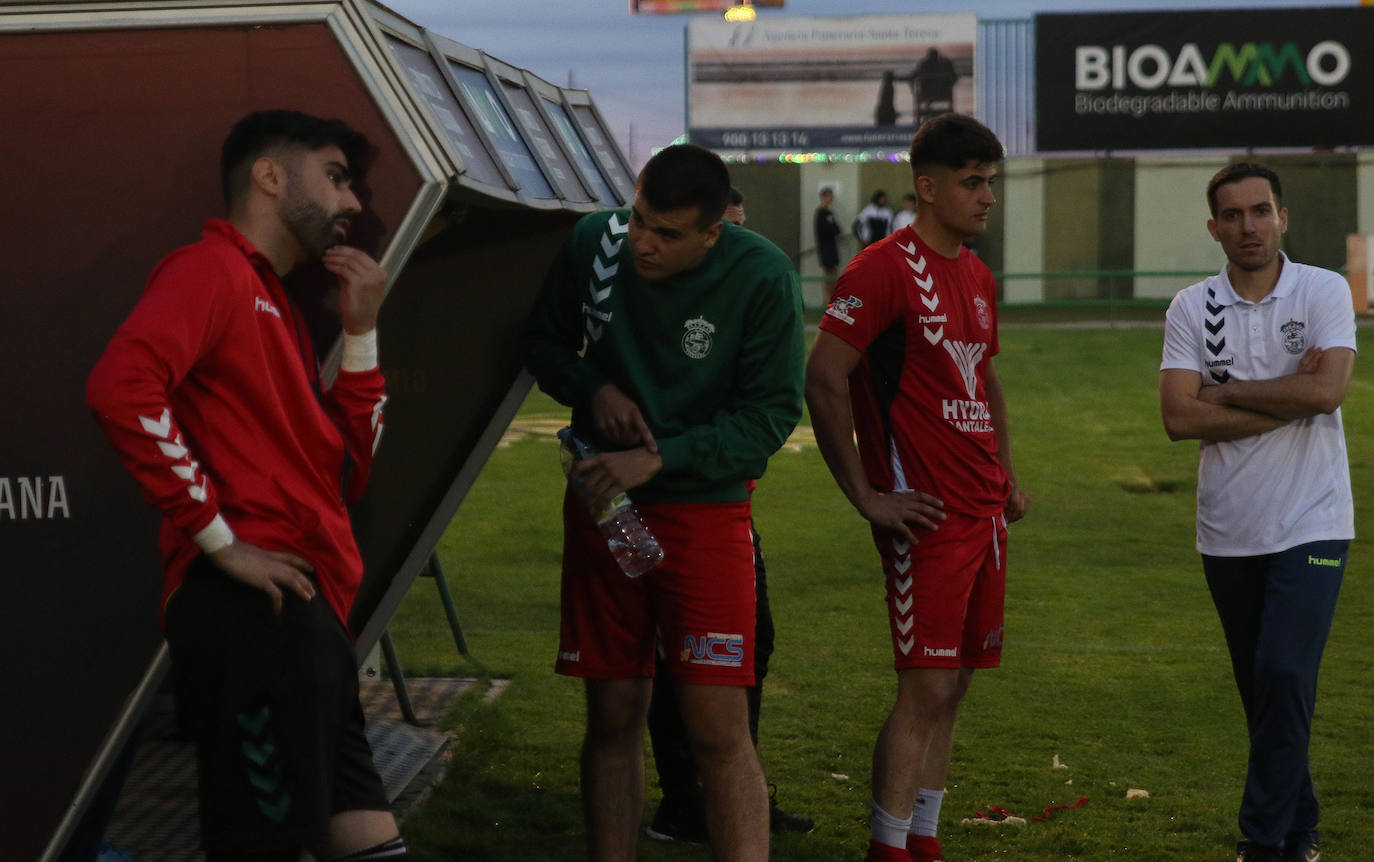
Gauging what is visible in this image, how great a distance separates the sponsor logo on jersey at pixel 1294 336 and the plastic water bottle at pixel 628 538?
2.06m

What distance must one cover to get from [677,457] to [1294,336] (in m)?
2.03

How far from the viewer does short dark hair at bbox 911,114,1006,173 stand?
4418 millimetres

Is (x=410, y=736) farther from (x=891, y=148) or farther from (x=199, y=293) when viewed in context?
(x=891, y=148)

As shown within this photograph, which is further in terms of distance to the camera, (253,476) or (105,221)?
(105,221)

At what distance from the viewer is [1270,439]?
4.62m

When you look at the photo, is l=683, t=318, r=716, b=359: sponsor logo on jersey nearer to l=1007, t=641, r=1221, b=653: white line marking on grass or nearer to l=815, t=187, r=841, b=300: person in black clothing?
l=1007, t=641, r=1221, b=653: white line marking on grass

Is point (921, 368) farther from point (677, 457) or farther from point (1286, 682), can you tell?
point (1286, 682)

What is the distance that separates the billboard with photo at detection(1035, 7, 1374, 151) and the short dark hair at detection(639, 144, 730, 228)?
86.3 feet

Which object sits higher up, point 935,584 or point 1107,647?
point 935,584

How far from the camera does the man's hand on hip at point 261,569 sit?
290 centimetres

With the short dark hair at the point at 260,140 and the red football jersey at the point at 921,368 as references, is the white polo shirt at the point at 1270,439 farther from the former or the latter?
the short dark hair at the point at 260,140

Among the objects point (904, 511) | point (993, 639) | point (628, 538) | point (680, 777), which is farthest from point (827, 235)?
point (628, 538)

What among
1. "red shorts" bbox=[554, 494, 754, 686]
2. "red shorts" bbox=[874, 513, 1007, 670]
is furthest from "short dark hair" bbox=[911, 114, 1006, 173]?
"red shorts" bbox=[554, 494, 754, 686]

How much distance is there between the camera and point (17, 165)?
3383mm
